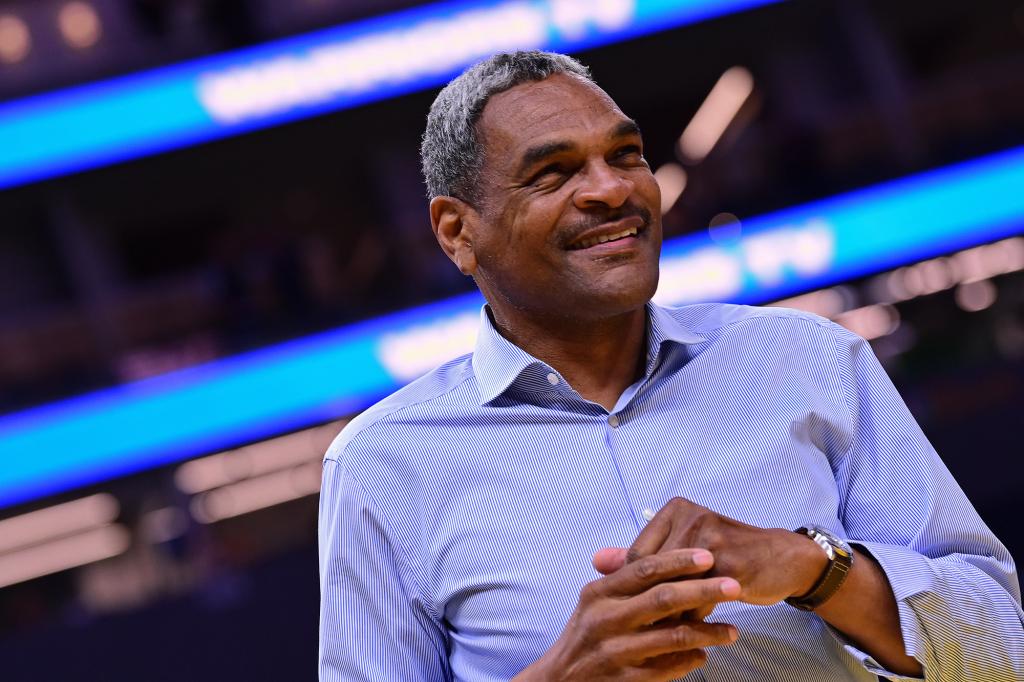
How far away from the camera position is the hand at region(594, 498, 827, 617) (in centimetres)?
94

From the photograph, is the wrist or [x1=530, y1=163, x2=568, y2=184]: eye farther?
[x1=530, y1=163, x2=568, y2=184]: eye

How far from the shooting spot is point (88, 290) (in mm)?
6277

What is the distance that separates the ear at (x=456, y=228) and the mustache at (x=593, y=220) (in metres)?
0.16

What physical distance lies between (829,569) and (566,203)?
0.48 metres

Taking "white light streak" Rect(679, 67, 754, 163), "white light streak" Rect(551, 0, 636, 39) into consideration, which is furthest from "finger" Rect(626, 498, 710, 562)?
"white light streak" Rect(679, 67, 754, 163)

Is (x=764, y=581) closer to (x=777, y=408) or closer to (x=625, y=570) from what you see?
(x=625, y=570)

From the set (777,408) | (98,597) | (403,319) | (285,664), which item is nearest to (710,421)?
(777,408)

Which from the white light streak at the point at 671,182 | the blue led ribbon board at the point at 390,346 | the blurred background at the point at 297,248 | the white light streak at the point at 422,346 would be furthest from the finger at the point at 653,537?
the white light streak at the point at 671,182

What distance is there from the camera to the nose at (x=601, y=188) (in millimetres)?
1195

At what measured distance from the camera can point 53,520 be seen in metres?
5.96

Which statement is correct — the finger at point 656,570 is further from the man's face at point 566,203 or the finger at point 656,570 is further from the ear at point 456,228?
the ear at point 456,228

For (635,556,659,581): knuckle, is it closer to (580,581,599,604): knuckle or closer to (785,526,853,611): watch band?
(580,581,599,604): knuckle

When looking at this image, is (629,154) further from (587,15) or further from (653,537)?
(587,15)

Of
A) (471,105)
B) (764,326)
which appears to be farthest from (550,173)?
(764,326)
